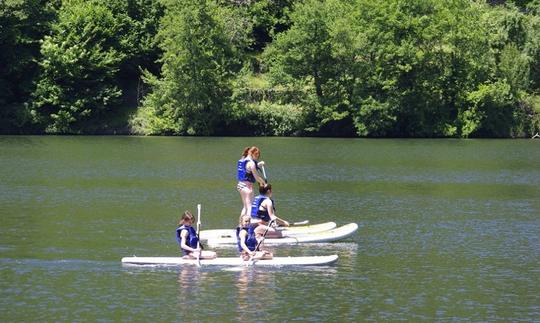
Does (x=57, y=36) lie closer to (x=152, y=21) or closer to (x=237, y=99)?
(x=152, y=21)

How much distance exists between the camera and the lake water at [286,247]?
24250 millimetres

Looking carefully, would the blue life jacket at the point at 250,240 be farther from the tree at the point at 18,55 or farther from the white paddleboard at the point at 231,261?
the tree at the point at 18,55

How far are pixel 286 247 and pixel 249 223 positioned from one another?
3579mm

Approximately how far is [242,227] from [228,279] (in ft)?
8.15

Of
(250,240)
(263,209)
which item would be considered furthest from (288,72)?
(250,240)

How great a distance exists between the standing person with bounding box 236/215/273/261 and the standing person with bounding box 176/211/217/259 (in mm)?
867

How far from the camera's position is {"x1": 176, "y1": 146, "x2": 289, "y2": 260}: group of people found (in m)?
28.6

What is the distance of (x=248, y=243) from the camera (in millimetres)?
29219

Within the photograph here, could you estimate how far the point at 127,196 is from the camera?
4459cm

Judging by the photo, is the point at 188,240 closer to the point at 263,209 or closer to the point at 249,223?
the point at 249,223

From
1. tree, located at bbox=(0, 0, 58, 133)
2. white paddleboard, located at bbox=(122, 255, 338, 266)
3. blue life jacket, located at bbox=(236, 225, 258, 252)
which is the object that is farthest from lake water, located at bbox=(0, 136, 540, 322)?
tree, located at bbox=(0, 0, 58, 133)

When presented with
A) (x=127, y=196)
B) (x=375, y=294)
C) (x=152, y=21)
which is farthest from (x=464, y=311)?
(x=152, y=21)

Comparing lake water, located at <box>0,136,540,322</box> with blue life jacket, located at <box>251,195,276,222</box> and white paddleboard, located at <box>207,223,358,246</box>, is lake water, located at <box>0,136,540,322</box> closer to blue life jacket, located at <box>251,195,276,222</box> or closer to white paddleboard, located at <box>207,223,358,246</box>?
white paddleboard, located at <box>207,223,358,246</box>

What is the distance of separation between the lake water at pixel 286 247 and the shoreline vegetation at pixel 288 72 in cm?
2512
